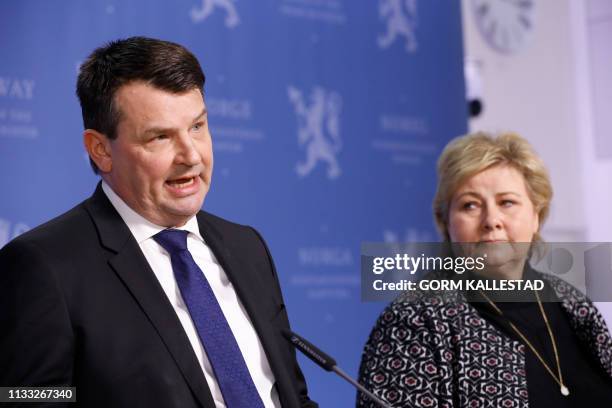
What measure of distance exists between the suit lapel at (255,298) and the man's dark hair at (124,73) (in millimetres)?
332

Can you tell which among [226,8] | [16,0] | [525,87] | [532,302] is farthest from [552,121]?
[16,0]

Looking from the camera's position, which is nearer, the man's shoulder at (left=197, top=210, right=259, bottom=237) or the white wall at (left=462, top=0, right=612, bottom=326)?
the man's shoulder at (left=197, top=210, right=259, bottom=237)

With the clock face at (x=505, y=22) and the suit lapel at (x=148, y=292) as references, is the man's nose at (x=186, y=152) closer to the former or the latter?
the suit lapel at (x=148, y=292)

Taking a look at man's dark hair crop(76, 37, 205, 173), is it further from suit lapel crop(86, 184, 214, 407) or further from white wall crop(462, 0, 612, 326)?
white wall crop(462, 0, 612, 326)

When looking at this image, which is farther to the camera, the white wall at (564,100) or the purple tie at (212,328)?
the white wall at (564,100)

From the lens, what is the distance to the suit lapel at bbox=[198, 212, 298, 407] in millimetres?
1743

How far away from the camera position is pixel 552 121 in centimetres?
623

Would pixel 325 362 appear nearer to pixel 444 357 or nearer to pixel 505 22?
pixel 444 357

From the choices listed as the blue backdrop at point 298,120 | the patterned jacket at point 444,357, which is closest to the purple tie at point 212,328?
the patterned jacket at point 444,357

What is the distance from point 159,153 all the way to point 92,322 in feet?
1.25

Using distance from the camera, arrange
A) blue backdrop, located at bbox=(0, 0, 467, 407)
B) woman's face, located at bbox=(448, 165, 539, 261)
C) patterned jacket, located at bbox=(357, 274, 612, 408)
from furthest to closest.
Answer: blue backdrop, located at bbox=(0, 0, 467, 407) → woman's face, located at bbox=(448, 165, 539, 261) → patterned jacket, located at bbox=(357, 274, 612, 408)

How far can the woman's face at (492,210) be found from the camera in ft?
7.91

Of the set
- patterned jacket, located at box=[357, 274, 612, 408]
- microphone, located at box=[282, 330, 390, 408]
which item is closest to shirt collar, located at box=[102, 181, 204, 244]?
microphone, located at box=[282, 330, 390, 408]

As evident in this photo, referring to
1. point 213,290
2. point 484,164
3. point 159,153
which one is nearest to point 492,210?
point 484,164
